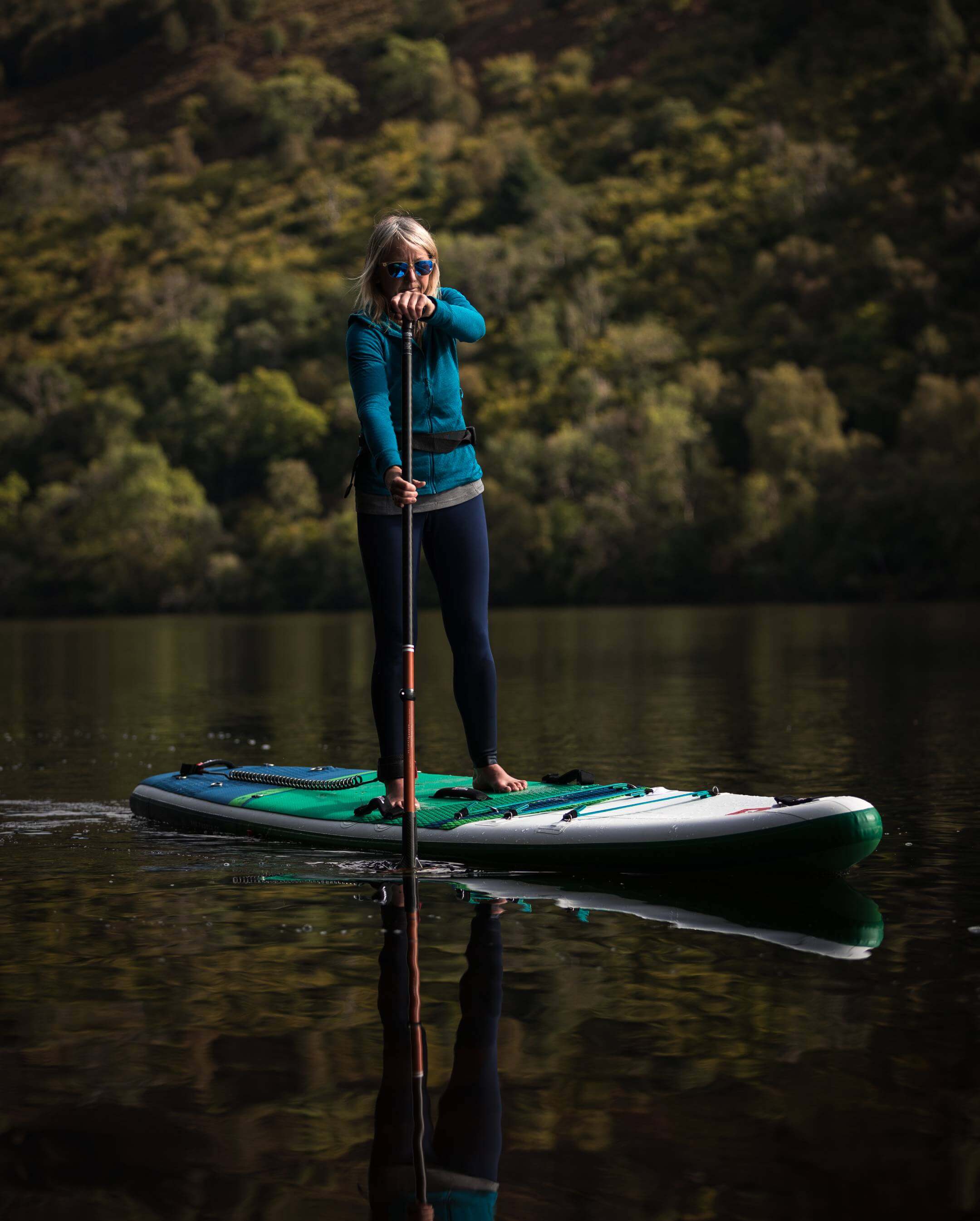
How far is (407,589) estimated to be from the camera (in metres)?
7.09

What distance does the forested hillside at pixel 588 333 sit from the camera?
77.2 meters

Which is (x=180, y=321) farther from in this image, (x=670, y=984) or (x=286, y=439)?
(x=670, y=984)

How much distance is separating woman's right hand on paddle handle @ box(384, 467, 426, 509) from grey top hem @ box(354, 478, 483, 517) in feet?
0.74

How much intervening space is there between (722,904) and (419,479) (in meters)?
2.48

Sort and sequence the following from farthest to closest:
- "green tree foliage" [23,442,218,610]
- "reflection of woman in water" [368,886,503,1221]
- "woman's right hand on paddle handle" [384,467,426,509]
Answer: "green tree foliage" [23,442,218,610] → "woman's right hand on paddle handle" [384,467,426,509] → "reflection of woman in water" [368,886,503,1221]

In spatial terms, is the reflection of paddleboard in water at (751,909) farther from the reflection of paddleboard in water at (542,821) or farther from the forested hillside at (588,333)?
the forested hillside at (588,333)

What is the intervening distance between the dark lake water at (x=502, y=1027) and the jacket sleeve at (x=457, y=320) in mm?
2455

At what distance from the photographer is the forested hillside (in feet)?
253

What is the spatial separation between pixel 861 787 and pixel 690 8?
619 ft

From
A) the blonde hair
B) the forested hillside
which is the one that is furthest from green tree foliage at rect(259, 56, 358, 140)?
the blonde hair

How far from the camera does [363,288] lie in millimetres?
7355

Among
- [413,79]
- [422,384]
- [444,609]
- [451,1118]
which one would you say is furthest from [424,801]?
[413,79]

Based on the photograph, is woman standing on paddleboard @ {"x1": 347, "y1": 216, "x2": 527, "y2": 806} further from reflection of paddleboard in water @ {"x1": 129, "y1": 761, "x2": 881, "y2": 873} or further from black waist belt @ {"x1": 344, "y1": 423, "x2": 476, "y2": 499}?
reflection of paddleboard in water @ {"x1": 129, "y1": 761, "x2": 881, "y2": 873}

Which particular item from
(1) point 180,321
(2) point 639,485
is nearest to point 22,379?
(1) point 180,321
